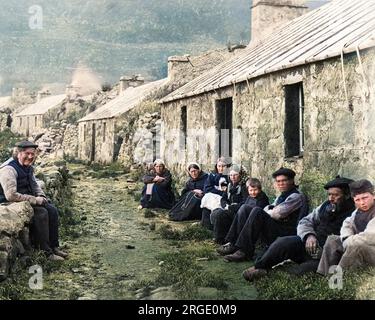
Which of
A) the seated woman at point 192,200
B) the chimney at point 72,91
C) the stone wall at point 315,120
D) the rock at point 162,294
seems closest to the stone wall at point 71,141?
the chimney at point 72,91

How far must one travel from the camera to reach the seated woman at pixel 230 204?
23.7 feet

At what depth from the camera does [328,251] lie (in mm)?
4750

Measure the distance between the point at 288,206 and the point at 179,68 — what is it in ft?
48.3

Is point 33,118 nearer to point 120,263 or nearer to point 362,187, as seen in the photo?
point 120,263

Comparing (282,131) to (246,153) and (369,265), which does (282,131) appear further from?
(369,265)

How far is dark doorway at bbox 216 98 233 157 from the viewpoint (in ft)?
34.9

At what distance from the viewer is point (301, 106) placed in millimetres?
7777

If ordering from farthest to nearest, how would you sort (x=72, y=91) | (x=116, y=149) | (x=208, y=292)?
1. (x=72, y=91)
2. (x=116, y=149)
3. (x=208, y=292)

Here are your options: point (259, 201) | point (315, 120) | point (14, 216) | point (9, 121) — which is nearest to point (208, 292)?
point (259, 201)

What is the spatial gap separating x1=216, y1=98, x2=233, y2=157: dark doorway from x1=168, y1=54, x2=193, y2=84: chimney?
9.10 meters

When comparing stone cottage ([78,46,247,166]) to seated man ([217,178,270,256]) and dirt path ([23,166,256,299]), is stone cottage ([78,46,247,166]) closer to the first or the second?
dirt path ([23,166,256,299])

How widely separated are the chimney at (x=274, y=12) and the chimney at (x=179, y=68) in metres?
5.04
